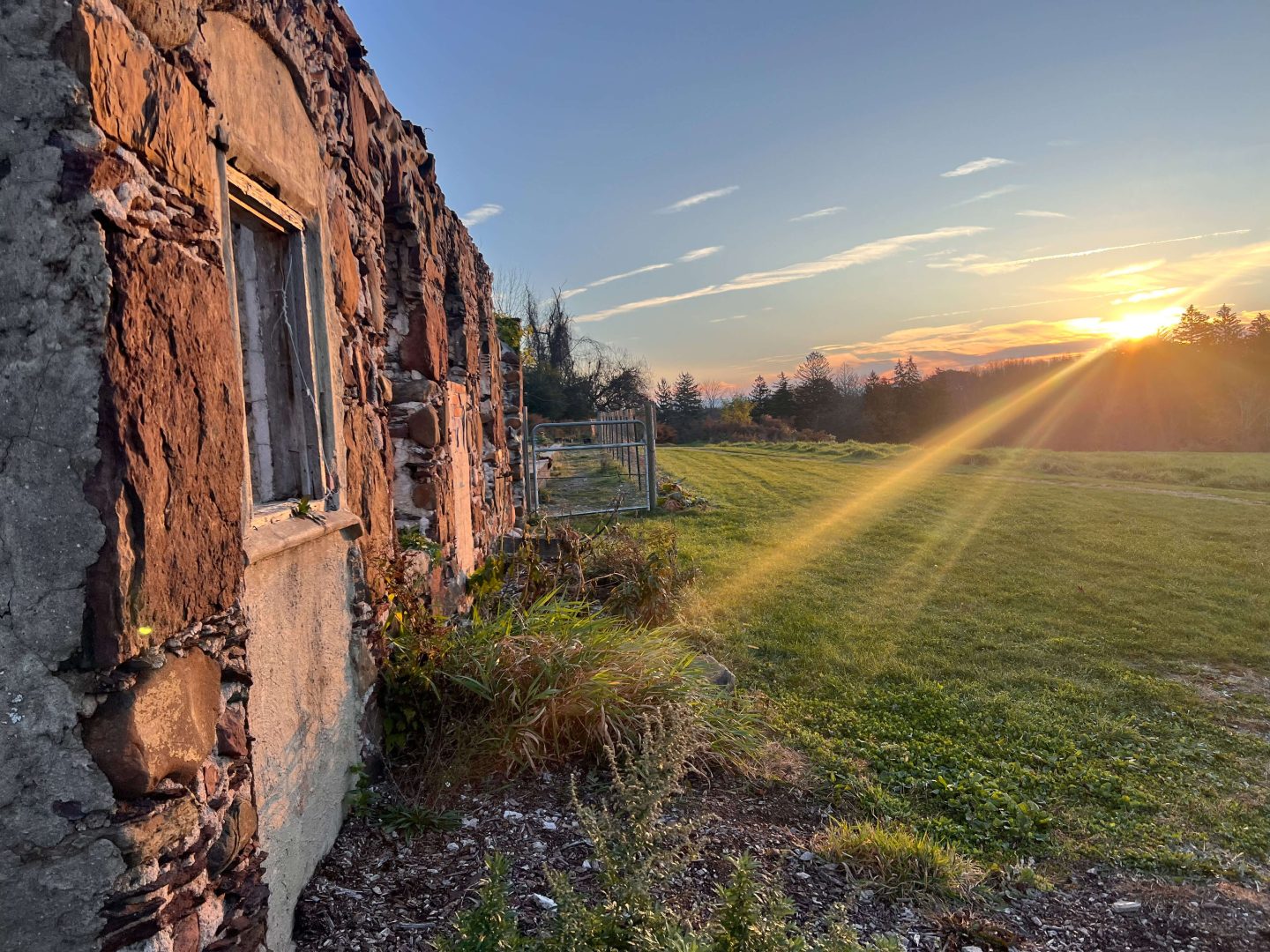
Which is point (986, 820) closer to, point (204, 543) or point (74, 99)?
point (204, 543)

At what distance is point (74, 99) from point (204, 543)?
87cm

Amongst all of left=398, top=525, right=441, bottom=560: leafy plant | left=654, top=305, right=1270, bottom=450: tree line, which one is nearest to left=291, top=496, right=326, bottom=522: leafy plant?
left=398, top=525, right=441, bottom=560: leafy plant

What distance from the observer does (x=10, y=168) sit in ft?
4.12

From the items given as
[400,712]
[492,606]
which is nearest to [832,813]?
[400,712]

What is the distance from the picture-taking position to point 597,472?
653 inches

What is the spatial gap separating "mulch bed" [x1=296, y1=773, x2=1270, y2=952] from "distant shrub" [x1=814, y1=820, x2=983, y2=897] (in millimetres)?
68

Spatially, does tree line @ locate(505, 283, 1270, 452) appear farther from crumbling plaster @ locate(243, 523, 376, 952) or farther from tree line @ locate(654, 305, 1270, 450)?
crumbling plaster @ locate(243, 523, 376, 952)

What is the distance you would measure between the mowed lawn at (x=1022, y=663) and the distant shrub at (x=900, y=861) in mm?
355

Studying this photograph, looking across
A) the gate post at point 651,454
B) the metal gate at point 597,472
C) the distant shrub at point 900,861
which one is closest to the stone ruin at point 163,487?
the distant shrub at point 900,861

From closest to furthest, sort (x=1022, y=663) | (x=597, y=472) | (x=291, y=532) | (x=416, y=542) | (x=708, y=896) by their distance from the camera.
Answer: (x=291, y=532) < (x=708, y=896) < (x=416, y=542) < (x=1022, y=663) < (x=597, y=472)

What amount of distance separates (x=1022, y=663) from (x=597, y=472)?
39.7ft

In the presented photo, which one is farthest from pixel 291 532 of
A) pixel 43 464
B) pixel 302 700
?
pixel 43 464

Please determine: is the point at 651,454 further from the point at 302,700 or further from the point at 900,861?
the point at 302,700

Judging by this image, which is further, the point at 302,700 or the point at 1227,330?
the point at 1227,330
